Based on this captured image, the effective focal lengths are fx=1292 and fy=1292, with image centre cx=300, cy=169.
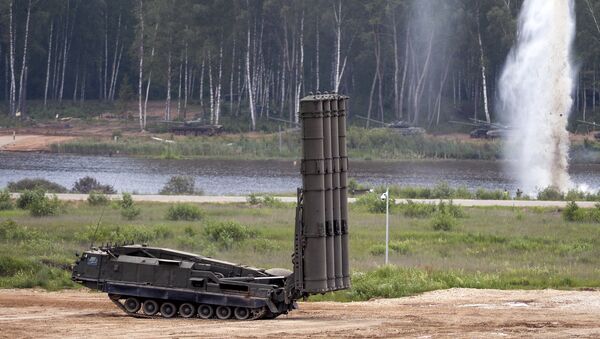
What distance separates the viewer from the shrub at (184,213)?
46.1 meters

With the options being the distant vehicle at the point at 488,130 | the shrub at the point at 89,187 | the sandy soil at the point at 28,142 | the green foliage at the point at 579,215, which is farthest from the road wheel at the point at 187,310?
the distant vehicle at the point at 488,130

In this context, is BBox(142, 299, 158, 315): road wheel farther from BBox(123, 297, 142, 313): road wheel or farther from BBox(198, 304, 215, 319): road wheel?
BBox(198, 304, 215, 319): road wheel

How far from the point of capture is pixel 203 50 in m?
97.1

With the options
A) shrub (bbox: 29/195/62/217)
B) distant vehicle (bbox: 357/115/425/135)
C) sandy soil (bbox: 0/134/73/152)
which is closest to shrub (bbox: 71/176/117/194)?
shrub (bbox: 29/195/62/217)

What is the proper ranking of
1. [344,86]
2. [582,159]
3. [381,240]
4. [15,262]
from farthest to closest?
[344,86] → [582,159] → [381,240] → [15,262]

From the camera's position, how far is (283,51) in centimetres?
10581

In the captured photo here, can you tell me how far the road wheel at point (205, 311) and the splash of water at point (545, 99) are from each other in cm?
4144

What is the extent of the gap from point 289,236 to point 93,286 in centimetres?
1515

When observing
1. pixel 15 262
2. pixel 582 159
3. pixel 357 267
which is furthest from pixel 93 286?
pixel 582 159

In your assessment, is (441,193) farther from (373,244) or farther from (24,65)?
(24,65)

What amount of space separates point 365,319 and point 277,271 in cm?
208

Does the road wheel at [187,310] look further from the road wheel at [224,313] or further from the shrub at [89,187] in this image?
the shrub at [89,187]

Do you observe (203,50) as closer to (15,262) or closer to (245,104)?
(245,104)

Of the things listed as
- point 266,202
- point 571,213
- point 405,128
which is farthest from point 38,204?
point 405,128
